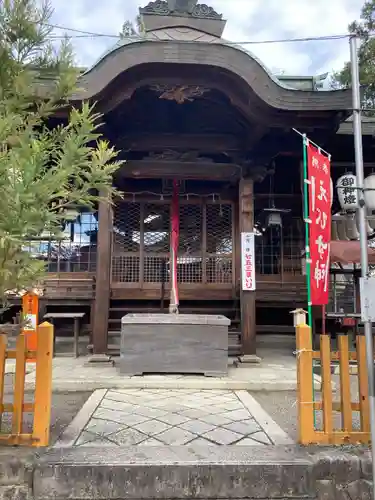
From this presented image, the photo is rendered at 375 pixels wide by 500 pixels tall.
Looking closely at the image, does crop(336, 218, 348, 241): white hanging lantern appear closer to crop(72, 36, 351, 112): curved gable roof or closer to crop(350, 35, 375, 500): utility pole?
crop(72, 36, 351, 112): curved gable roof

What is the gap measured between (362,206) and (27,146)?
7.86 feet

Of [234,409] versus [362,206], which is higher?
[362,206]

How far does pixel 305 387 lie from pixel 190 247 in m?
5.22

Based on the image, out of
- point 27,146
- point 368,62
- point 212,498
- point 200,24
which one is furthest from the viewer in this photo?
point 368,62

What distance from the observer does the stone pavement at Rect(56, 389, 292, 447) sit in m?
3.56

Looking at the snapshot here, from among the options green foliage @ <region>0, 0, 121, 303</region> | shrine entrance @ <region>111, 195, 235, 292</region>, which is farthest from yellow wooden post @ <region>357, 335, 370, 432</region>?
shrine entrance @ <region>111, 195, 235, 292</region>

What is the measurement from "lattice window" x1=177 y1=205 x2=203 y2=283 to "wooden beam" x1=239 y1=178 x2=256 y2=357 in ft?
4.57

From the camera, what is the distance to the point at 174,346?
6207mm

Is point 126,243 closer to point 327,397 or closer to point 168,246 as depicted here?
point 168,246

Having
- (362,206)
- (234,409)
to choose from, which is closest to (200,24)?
(362,206)

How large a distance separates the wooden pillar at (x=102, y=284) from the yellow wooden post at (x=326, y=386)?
14.0 feet

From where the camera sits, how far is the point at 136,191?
842 cm

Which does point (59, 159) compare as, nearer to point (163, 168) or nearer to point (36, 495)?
point (36, 495)

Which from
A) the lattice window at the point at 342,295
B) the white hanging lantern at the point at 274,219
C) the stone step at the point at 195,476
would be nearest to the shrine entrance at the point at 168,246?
the white hanging lantern at the point at 274,219
